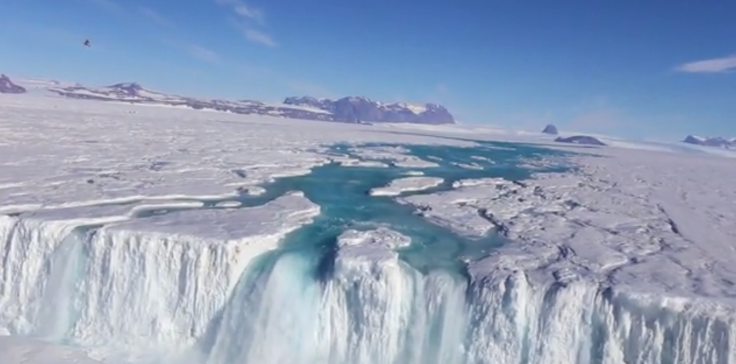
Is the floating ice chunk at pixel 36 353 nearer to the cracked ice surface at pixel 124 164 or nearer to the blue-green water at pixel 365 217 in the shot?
the cracked ice surface at pixel 124 164

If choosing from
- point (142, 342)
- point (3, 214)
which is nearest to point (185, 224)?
point (142, 342)

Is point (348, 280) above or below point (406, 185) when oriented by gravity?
below

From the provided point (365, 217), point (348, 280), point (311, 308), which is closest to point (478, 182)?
point (365, 217)

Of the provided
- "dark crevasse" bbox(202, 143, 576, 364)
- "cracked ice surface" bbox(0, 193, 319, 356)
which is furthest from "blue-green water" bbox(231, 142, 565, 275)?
"cracked ice surface" bbox(0, 193, 319, 356)

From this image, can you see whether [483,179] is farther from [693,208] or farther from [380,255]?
[380,255]

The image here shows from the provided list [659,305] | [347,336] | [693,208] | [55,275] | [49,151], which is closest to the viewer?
[659,305]

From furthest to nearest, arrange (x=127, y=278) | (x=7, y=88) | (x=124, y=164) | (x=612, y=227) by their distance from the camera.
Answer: (x=7, y=88) < (x=124, y=164) < (x=612, y=227) < (x=127, y=278)

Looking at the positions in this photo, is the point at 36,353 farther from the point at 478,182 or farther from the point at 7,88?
the point at 7,88
